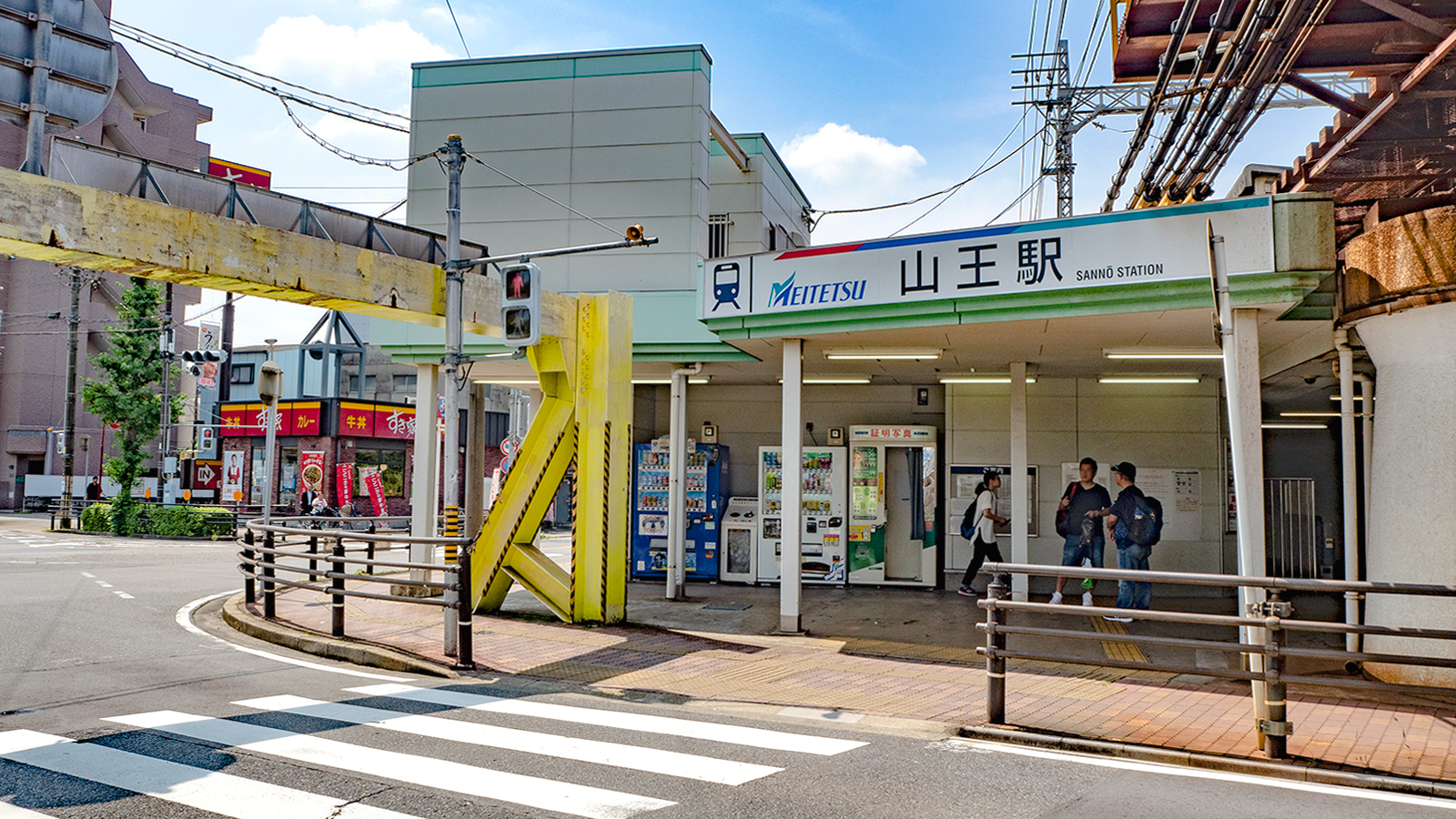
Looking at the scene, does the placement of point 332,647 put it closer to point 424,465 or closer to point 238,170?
point 424,465

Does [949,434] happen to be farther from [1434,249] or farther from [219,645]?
[219,645]

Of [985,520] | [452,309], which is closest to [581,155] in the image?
[452,309]

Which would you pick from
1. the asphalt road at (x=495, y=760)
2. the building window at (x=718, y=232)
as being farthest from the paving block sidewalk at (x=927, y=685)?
the building window at (x=718, y=232)

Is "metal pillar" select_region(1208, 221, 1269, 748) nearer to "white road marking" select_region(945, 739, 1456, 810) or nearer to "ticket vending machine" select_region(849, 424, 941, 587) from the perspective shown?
"white road marking" select_region(945, 739, 1456, 810)

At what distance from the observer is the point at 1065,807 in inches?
199

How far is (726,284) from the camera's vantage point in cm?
1166

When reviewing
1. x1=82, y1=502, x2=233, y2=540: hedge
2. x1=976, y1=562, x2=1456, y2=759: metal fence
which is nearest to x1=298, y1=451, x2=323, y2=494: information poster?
x1=82, y1=502, x2=233, y2=540: hedge

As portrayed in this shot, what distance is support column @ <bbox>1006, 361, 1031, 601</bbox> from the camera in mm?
12648

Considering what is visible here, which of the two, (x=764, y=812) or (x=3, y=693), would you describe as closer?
(x=764, y=812)

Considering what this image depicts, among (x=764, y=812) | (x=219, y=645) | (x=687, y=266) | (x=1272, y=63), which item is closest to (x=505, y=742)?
(x=764, y=812)

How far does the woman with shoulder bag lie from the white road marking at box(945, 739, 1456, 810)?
7589 mm

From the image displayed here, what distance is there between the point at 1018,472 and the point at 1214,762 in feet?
23.7

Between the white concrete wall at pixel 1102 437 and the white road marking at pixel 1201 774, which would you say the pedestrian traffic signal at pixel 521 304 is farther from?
the white concrete wall at pixel 1102 437

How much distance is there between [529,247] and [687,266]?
2.89m
